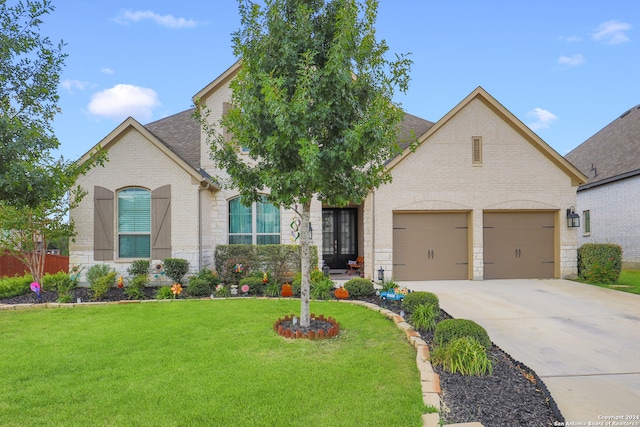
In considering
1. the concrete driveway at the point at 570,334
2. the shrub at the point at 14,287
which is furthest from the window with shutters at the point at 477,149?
the shrub at the point at 14,287

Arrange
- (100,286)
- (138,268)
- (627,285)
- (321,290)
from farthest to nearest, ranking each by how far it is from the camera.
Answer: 1. (627,285)
2. (138,268)
3. (100,286)
4. (321,290)

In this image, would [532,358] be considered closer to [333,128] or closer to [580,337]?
[580,337]

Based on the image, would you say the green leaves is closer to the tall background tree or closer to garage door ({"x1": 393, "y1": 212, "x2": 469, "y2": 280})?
the tall background tree

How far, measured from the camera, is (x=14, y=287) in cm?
960

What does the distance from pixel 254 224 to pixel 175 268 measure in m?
2.77

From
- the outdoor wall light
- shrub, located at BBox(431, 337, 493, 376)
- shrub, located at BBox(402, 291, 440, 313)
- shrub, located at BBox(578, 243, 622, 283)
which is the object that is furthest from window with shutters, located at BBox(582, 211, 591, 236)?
shrub, located at BBox(431, 337, 493, 376)

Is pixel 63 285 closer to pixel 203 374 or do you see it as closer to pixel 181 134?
pixel 181 134

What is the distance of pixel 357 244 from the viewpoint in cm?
1375

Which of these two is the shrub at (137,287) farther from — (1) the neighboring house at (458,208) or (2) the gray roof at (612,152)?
(2) the gray roof at (612,152)

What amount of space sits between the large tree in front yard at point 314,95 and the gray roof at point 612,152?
15.5 meters

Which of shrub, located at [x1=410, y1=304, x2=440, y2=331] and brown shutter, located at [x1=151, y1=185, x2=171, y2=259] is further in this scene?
brown shutter, located at [x1=151, y1=185, x2=171, y2=259]

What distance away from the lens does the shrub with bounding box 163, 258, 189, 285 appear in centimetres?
980

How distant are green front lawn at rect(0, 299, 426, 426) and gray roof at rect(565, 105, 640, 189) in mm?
16367

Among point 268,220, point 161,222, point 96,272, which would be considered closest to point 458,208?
point 268,220
